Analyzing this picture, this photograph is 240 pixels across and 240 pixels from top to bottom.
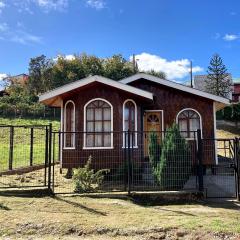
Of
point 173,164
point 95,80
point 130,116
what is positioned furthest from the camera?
point 130,116

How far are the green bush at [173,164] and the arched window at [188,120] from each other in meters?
5.97

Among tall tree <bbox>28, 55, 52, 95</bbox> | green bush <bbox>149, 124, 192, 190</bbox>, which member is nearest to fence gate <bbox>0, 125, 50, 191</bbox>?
green bush <bbox>149, 124, 192, 190</bbox>

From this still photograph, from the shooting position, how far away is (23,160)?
2102 cm

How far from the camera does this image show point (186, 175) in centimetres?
1241

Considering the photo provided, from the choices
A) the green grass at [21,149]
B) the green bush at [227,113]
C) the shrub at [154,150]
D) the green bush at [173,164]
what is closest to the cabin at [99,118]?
the green grass at [21,149]

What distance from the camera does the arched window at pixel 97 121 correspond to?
1536 cm

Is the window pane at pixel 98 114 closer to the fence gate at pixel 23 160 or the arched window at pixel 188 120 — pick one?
the fence gate at pixel 23 160

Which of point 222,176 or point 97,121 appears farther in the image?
point 222,176

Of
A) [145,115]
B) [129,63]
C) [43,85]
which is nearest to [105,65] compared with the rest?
[129,63]

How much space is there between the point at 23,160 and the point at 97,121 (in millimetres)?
7100

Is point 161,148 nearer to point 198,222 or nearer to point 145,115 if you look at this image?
point 198,222

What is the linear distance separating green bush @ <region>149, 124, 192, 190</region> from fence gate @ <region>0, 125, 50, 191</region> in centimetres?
340

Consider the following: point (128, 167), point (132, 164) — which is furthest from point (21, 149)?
point (128, 167)

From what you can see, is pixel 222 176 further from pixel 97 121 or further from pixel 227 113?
pixel 227 113
